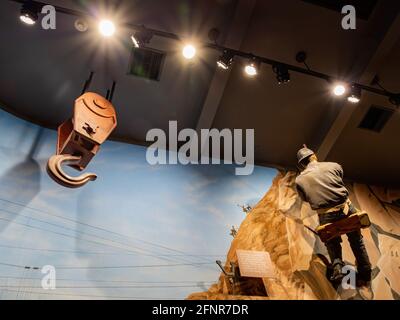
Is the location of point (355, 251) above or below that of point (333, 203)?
below

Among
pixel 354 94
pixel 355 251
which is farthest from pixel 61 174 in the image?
pixel 354 94

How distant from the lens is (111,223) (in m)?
4.18

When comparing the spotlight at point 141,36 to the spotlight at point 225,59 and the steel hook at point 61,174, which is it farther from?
the steel hook at point 61,174

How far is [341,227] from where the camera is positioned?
4012 millimetres

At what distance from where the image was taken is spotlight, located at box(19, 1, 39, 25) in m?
3.78

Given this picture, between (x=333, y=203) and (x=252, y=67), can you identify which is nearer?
(x=333, y=203)

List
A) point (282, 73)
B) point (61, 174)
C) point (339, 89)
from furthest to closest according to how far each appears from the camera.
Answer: point (339, 89) < point (282, 73) < point (61, 174)

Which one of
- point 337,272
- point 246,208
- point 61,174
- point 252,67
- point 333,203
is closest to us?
point 61,174

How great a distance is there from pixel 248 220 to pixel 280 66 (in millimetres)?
2269

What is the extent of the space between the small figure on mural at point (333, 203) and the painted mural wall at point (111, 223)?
1.18 metres

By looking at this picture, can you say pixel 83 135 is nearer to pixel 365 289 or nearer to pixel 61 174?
pixel 61 174

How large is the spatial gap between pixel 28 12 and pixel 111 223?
8.78 feet

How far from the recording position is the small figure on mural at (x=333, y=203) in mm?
4027
